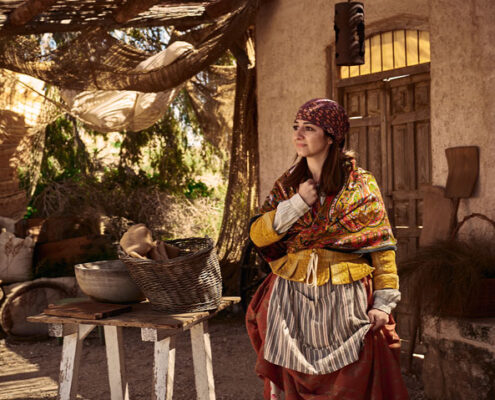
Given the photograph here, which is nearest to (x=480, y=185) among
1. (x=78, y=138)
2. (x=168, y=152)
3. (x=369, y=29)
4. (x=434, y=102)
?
(x=434, y=102)

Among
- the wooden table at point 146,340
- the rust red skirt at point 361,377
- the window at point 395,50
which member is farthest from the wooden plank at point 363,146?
the rust red skirt at point 361,377

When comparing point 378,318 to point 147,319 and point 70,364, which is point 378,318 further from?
point 70,364

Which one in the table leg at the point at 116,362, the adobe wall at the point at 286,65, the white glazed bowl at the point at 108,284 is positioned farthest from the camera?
the adobe wall at the point at 286,65

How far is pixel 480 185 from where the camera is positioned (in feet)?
13.4

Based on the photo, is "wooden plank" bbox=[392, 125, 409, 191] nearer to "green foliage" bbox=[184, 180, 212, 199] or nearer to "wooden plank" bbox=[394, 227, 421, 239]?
"wooden plank" bbox=[394, 227, 421, 239]

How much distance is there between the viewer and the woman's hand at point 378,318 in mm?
2209

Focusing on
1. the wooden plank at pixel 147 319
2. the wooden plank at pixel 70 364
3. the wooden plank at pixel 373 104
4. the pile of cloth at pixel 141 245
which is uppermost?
the wooden plank at pixel 373 104

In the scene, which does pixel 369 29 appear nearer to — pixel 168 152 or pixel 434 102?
pixel 434 102

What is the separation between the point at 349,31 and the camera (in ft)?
12.5

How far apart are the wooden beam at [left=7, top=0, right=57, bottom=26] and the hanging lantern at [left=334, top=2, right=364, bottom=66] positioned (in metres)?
1.88

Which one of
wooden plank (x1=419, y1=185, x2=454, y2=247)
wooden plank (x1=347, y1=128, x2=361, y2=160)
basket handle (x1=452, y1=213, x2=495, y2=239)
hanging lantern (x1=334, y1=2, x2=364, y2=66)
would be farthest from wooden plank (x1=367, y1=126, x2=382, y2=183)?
hanging lantern (x1=334, y1=2, x2=364, y2=66)

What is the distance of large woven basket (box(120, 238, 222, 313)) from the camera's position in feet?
8.32

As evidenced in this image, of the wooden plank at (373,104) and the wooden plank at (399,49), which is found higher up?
the wooden plank at (399,49)

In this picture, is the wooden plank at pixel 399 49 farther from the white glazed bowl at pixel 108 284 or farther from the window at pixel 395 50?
the white glazed bowl at pixel 108 284
